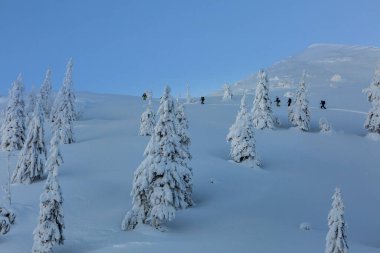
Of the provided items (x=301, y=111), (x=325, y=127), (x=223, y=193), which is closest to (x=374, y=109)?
(x=325, y=127)

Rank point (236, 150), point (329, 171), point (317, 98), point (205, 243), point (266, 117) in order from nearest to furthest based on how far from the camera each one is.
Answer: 1. point (205, 243)
2. point (236, 150)
3. point (329, 171)
4. point (266, 117)
5. point (317, 98)

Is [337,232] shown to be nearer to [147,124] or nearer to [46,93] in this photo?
[147,124]

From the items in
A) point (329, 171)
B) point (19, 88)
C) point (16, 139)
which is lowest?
point (329, 171)

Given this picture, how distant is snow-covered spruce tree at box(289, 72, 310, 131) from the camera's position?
214 ft

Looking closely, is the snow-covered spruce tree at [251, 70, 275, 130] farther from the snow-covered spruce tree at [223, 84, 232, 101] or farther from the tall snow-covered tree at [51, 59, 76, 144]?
the snow-covered spruce tree at [223, 84, 232, 101]

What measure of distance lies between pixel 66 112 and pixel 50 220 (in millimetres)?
35684

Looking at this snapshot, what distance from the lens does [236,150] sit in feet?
157

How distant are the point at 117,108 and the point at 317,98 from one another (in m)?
45.4

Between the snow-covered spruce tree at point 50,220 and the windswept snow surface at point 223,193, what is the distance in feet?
5.13

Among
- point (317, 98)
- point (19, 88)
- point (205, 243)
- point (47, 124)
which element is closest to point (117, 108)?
point (47, 124)

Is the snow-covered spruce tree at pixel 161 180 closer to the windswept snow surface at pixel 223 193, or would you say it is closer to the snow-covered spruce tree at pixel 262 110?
the windswept snow surface at pixel 223 193

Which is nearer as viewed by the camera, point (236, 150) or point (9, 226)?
point (9, 226)

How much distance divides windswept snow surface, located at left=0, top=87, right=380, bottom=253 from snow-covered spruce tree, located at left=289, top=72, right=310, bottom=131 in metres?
1.59

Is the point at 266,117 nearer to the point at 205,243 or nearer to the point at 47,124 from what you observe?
the point at 47,124
